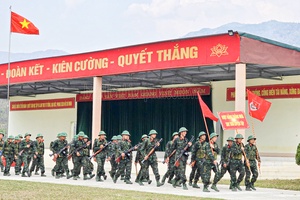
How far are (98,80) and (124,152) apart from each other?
7.98 metres

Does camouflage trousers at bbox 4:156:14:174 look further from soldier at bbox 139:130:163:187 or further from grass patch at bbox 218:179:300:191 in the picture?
grass patch at bbox 218:179:300:191

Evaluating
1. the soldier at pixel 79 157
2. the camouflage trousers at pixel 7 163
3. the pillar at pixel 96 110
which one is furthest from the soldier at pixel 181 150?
the pillar at pixel 96 110

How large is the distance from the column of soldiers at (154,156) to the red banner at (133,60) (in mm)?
4338

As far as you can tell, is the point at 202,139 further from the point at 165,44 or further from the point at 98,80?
the point at 98,80

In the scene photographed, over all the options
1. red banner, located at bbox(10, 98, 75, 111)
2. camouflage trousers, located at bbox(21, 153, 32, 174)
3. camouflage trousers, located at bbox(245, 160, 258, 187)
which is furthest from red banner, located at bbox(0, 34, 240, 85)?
red banner, located at bbox(10, 98, 75, 111)

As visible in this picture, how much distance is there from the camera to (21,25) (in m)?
26.8

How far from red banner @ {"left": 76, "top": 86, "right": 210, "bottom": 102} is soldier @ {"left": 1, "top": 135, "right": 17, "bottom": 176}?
1131 cm

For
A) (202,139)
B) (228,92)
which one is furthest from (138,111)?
(202,139)

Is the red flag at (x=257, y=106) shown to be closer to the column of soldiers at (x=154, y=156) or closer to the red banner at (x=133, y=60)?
the red banner at (x=133, y=60)

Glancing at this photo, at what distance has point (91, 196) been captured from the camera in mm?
12234

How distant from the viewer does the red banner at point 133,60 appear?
1970 cm

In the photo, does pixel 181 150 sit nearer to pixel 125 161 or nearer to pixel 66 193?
pixel 125 161

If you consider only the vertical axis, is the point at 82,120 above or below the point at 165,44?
below

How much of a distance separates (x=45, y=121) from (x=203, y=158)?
24.0 metres
